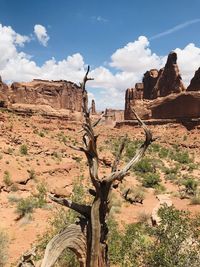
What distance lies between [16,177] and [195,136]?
44.4m

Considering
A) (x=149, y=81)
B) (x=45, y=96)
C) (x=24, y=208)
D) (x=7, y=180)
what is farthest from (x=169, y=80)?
(x=24, y=208)

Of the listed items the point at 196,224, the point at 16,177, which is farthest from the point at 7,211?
the point at 196,224

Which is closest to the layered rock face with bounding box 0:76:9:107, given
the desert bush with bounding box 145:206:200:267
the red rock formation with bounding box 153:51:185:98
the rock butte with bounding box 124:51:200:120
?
the rock butte with bounding box 124:51:200:120

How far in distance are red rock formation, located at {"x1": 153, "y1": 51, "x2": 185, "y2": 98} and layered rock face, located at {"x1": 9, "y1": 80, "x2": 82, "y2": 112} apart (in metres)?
28.0

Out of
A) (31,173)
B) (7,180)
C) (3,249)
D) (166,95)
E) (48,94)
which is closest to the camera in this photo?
(3,249)

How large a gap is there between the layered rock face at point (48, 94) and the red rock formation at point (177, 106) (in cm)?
2993

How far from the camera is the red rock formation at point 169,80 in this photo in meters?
78.1

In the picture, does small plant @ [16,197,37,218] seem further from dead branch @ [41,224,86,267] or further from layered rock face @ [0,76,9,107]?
layered rock face @ [0,76,9,107]

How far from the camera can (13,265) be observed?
36.0 ft

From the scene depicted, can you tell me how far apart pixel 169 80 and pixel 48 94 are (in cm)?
3261

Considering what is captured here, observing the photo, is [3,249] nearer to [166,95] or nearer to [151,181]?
[151,181]

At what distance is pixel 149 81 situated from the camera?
286ft

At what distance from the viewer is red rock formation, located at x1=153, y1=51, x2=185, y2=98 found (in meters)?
78.1

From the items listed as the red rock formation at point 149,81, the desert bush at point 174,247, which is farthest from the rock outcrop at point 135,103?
the desert bush at point 174,247
